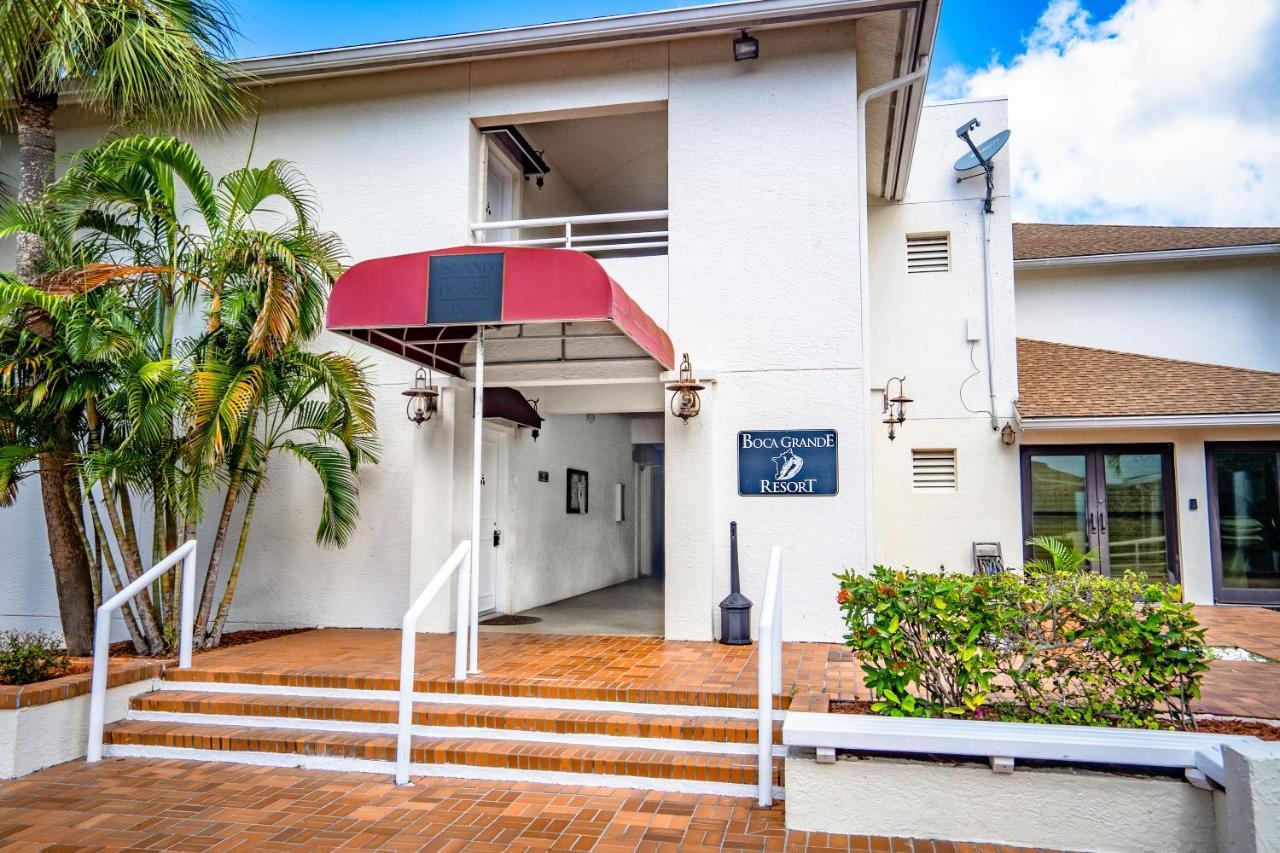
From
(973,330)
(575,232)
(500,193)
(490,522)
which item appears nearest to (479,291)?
(490,522)

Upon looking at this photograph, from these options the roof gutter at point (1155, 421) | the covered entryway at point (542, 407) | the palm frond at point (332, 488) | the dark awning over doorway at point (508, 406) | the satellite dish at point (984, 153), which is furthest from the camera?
the satellite dish at point (984, 153)

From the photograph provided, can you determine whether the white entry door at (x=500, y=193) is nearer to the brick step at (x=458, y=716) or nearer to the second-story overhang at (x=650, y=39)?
the second-story overhang at (x=650, y=39)

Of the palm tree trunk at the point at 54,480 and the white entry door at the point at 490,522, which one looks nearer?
the palm tree trunk at the point at 54,480

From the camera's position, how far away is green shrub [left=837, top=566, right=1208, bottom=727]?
4211 millimetres

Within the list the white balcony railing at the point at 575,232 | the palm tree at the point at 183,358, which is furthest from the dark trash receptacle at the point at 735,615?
the palm tree at the point at 183,358

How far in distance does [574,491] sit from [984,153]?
7.02 metres

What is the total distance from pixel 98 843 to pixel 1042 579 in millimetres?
4956

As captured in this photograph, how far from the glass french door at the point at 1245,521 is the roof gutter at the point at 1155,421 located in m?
0.58

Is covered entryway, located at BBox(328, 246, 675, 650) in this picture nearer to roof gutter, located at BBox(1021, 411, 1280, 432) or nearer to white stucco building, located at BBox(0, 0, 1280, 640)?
white stucco building, located at BBox(0, 0, 1280, 640)

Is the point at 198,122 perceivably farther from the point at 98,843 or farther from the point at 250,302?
the point at 98,843

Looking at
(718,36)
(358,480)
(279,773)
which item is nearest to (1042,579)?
(279,773)

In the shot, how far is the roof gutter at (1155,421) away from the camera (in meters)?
9.75

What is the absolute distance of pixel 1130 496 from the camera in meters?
10.8

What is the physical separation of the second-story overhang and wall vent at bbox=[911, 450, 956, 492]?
13.7 ft
